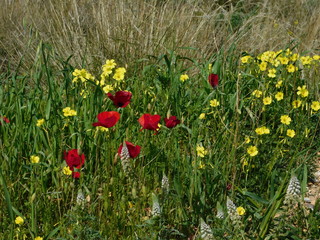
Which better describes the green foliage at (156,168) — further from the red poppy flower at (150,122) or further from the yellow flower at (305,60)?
the red poppy flower at (150,122)

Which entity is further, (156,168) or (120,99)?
(156,168)

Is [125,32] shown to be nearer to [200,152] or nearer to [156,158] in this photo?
[156,158]

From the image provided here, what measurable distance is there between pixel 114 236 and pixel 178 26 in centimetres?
260

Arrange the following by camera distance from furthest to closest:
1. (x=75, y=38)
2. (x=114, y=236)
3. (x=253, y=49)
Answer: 1. (x=253, y=49)
2. (x=75, y=38)
3. (x=114, y=236)

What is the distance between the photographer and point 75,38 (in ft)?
13.2

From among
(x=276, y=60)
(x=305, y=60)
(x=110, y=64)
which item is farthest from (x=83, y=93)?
→ (x=305, y=60)

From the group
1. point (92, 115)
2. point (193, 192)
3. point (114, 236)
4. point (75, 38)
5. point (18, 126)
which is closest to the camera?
point (114, 236)

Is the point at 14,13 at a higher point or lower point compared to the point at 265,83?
lower

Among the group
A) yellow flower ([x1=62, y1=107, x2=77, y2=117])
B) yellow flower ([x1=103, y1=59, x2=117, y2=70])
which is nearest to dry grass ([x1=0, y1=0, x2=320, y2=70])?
yellow flower ([x1=103, y1=59, x2=117, y2=70])

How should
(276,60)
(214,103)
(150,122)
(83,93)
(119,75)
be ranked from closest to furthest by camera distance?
(150,122)
(214,103)
(119,75)
(83,93)
(276,60)

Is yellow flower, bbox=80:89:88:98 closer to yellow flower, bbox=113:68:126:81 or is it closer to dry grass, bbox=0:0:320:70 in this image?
yellow flower, bbox=113:68:126:81

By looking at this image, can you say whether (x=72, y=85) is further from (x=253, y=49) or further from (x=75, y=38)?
(x=253, y=49)

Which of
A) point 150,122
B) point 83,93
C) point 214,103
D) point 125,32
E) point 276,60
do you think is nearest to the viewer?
point 150,122

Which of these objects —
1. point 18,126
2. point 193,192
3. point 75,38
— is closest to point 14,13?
point 75,38
